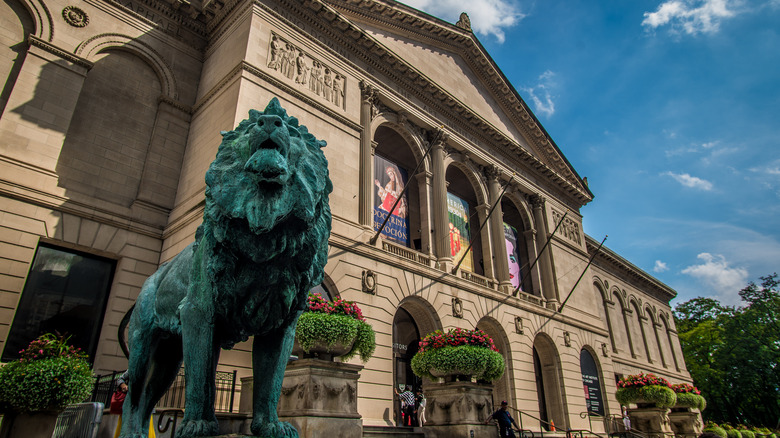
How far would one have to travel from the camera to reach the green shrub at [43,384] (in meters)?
6.91

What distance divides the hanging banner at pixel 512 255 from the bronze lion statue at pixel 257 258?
2306cm

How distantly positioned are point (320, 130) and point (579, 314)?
2021 centimetres

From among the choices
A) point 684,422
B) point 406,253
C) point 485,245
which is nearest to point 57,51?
point 406,253

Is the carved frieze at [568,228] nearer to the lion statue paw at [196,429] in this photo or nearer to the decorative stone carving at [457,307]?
the decorative stone carving at [457,307]

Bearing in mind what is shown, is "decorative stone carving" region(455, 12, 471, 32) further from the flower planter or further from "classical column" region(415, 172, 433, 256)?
the flower planter

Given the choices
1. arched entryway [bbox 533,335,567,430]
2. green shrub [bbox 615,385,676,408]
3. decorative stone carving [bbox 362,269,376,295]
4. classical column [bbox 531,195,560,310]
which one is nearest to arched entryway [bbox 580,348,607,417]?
arched entryway [bbox 533,335,567,430]

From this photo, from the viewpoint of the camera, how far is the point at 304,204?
249cm

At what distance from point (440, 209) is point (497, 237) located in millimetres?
4889

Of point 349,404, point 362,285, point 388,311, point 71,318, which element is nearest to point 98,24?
point 71,318

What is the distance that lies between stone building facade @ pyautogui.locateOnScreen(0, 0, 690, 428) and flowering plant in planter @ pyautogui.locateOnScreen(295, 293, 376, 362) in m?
4.30

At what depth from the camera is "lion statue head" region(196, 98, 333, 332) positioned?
94.7 inches

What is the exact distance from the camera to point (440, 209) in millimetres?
22000

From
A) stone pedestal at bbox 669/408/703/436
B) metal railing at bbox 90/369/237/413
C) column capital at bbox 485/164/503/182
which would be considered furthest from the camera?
column capital at bbox 485/164/503/182

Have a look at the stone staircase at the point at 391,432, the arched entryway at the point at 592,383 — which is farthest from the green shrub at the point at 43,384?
the arched entryway at the point at 592,383
